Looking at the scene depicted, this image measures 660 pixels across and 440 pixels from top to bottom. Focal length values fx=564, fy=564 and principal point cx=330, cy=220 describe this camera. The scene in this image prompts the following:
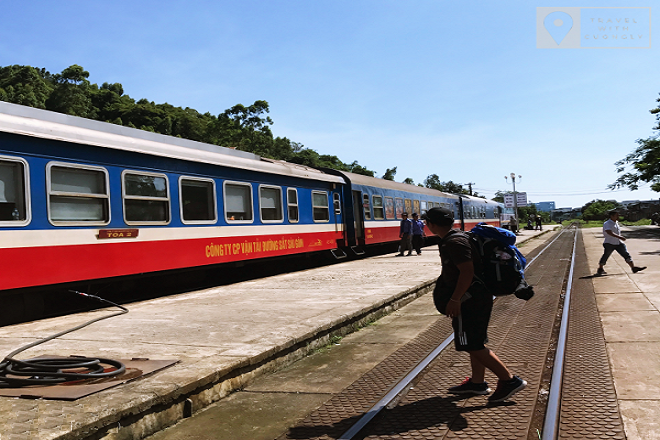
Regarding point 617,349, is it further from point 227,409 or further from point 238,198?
point 238,198

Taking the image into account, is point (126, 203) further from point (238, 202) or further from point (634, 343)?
point (634, 343)

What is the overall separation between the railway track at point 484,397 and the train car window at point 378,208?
13830 mm

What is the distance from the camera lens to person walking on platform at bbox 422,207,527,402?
4.03 metres

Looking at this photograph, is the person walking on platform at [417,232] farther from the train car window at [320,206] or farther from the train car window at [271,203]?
the train car window at [271,203]

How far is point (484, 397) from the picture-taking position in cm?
439

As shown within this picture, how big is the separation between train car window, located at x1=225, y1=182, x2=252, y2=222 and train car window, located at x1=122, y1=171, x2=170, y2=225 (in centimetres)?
196

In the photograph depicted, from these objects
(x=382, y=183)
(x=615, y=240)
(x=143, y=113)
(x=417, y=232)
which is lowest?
(x=615, y=240)

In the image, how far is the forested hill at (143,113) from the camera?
2591 inches

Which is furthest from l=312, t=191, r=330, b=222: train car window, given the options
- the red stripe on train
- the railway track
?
the railway track

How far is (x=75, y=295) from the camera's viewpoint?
9.26 m

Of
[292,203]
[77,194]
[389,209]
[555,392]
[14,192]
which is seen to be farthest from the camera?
[389,209]

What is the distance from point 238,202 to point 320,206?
A: 4433mm

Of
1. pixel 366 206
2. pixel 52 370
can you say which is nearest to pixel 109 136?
pixel 52 370

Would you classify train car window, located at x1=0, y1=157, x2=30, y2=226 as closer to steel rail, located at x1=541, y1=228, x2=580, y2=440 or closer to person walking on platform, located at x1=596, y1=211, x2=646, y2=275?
steel rail, located at x1=541, y1=228, x2=580, y2=440
